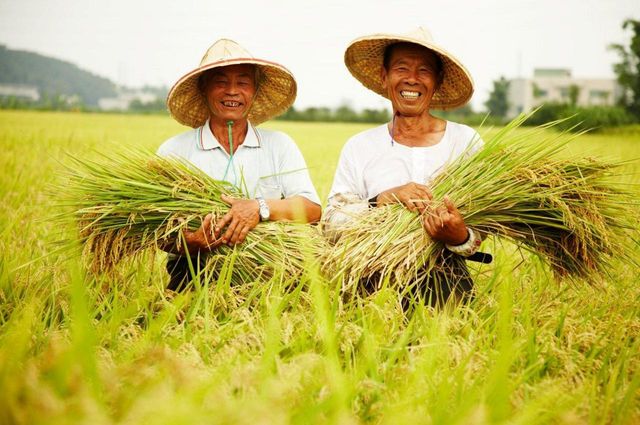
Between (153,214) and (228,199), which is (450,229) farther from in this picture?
(153,214)

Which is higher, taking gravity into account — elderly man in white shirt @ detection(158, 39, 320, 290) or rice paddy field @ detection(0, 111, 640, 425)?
elderly man in white shirt @ detection(158, 39, 320, 290)

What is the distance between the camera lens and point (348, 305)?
85.5 inches

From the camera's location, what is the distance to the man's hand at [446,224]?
84.8 inches

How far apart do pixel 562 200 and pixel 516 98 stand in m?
66.6

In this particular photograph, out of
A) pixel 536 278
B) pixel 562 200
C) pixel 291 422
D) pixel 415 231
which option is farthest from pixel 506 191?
pixel 291 422

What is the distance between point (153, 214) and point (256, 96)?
1045mm

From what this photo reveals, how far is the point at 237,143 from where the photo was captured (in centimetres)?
276

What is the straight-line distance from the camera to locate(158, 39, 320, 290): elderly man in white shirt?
260 cm

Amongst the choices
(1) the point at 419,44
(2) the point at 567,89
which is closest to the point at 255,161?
(1) the point at 419,44

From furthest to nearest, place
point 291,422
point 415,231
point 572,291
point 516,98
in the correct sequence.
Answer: point 516,98
point 572,291
point 415,231
point 291,422

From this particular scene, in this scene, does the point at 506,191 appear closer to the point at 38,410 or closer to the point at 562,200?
the point at 562,200

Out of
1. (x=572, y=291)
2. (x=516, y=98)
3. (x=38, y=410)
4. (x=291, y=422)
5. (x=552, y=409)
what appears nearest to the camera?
(x=38, y=410)

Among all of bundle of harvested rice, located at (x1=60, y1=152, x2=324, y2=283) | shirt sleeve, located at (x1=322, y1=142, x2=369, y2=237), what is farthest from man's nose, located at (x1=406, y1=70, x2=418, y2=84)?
bundle of harvested rice, located at (x1=60, y1=152, x2=324, y2=283)

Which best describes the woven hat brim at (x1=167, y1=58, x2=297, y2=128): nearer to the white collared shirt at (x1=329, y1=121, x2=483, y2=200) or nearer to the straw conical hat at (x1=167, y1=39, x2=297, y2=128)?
the straw conical hat at (x1=167, y1=39, x2=297, y2=128)
